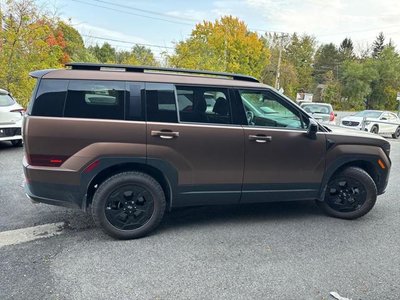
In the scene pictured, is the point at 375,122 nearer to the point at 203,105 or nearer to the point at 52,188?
the point at 203,105

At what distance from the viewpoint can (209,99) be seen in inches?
144

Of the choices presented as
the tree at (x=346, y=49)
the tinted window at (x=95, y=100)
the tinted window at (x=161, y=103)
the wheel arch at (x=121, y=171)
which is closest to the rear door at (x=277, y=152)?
the tinted window at (x=161, y=103)

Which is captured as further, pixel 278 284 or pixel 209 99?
pixel 209 99

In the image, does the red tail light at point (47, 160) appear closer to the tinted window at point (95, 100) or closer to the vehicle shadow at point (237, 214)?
the tinted window at point (95, 100)

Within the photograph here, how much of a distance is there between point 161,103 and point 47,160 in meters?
1.36

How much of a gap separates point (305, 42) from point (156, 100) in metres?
61.3

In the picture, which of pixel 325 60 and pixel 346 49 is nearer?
pixel 325 60

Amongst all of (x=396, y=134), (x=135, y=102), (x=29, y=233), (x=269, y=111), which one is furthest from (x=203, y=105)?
(x=396, y=134)

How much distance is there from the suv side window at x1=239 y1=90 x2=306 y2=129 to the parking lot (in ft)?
4.32

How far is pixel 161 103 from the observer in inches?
136

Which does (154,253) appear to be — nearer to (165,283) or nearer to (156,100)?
(165,283)

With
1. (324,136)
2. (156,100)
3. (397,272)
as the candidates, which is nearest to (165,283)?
(156,100)

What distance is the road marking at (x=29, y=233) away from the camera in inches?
132

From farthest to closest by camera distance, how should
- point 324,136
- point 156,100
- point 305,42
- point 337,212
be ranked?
1. point 305,42
2. point 337,212
3. point 324,136
4. point 156,100
